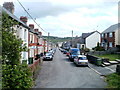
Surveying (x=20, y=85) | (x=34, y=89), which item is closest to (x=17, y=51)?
(x=20, y=85)

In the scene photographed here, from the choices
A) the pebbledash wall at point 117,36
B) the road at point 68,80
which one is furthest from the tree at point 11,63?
the pebbledash wall at point 117,36

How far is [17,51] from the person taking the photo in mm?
9922

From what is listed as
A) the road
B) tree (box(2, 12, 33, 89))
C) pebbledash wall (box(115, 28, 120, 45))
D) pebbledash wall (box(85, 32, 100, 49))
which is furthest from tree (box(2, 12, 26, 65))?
pebbledash wall (box(85, 32, 100, 49))

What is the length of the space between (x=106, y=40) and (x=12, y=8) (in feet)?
122

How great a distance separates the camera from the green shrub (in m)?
9.23

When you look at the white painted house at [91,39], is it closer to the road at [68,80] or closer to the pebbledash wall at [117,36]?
the pebbledash wall at [117,36]

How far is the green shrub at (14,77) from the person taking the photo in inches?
363

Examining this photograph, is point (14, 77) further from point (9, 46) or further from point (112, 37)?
point (112, 37)

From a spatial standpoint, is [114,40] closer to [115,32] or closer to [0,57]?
[115,32]

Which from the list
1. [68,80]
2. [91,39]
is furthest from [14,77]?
[91,39]

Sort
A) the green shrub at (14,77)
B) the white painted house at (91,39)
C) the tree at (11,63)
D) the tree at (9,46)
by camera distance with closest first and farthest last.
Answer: the green shrub at (14,77) < the tree at (11,63) < the tree at (9,46) < the white painted house at (91,39)

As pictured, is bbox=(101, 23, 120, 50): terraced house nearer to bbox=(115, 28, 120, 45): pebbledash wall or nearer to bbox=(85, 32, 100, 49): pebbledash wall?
bbox=(115, 28, 120, 45): pebbledash wall

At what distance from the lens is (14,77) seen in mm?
9359

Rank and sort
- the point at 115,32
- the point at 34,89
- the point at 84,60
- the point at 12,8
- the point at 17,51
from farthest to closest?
the point at 115,32 < the point at 84,60 < the point at 12,8 < the point at 34,89 < the point at 17,51
